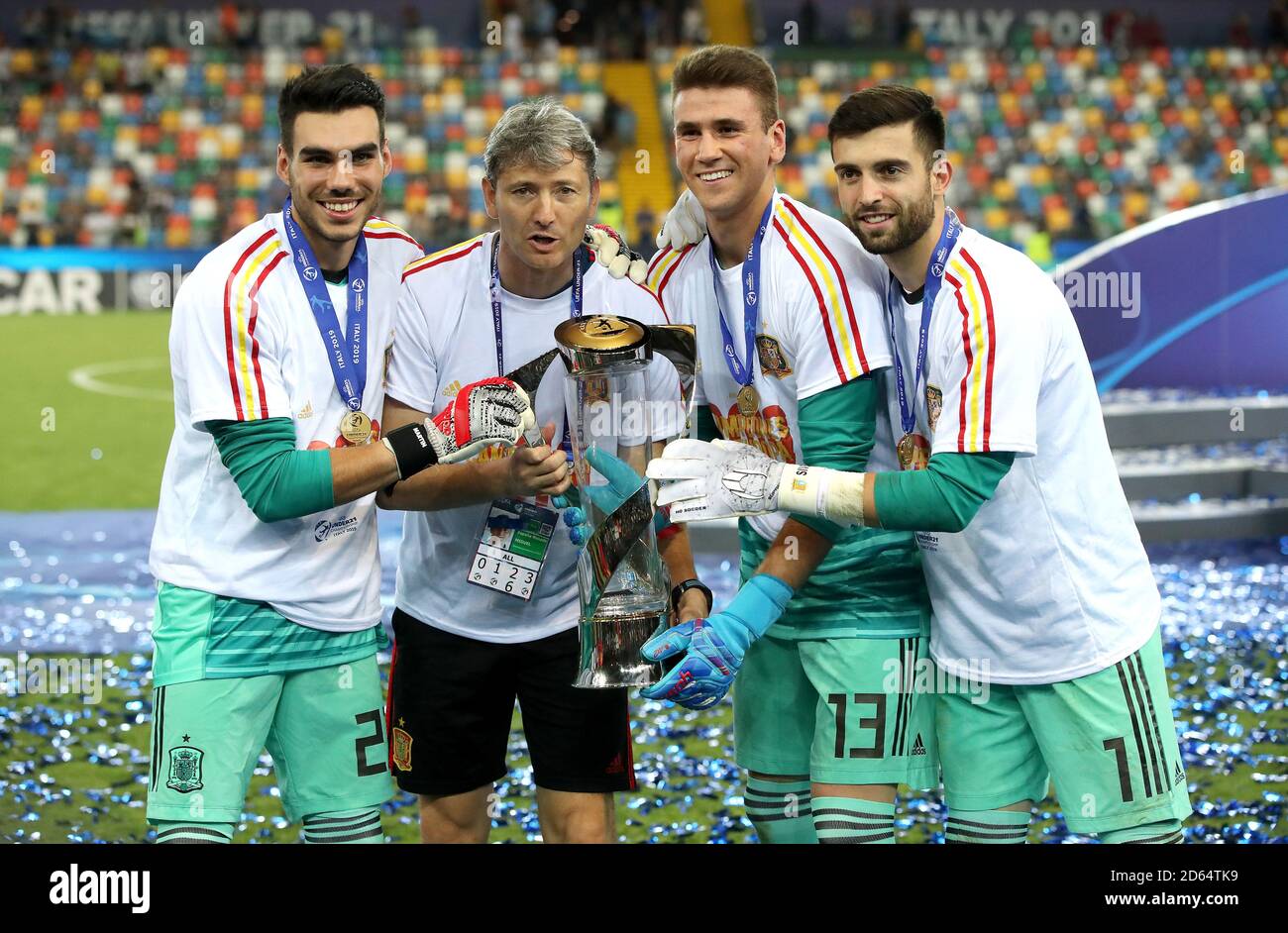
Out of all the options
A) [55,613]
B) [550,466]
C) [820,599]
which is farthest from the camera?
[55,613]

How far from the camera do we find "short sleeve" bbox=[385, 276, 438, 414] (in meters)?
3.57

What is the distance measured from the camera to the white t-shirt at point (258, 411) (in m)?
3.31

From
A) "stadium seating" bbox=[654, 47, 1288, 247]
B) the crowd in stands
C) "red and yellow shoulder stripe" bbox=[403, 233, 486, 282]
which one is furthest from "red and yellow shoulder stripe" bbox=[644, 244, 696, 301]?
"stadium seating" bbox=[654, 47, 1288, 247]

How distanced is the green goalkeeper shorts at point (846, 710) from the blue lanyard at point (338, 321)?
4.14ft

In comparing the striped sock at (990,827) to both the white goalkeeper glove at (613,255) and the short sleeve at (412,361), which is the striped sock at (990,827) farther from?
the short sleeve at (412,361)

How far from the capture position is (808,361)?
339 cm

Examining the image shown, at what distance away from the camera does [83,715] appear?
6.23 m

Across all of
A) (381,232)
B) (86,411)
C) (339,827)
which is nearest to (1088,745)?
(339,827)

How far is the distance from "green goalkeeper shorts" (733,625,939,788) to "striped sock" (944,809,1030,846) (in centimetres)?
19

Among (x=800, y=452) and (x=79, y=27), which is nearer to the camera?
(x=800, y=452)

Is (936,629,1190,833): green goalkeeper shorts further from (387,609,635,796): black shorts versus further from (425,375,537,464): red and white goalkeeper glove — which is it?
(425,375,537,464): red and white goalkeeper glove

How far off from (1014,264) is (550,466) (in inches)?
46.8

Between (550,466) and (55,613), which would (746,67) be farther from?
(55,613)

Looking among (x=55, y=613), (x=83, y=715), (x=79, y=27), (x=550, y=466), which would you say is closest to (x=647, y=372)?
(x=550, y=466)
